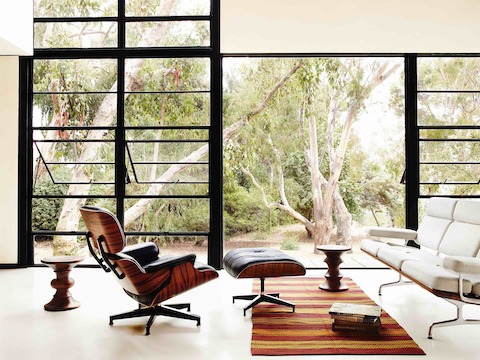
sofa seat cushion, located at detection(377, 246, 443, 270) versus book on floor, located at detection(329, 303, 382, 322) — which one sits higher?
sofa seat cushion, located at detection(377, 246, 443, 270)

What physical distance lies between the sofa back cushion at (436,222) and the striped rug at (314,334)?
85 cm

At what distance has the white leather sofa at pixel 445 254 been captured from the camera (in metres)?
3.39

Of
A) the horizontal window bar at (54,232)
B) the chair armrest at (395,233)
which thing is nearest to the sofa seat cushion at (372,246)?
the chair armrest at (395,233)

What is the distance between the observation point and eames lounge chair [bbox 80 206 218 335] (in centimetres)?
356

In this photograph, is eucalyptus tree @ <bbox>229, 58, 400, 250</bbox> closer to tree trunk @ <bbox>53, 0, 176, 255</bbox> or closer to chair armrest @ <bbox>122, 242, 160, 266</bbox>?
tree trunk @ <bbox>53, 0, 176, 255</bbox>

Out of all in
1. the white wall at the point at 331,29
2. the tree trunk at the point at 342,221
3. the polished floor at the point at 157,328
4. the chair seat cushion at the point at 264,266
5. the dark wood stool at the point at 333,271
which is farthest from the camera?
the tree trunk at the point at 342,221

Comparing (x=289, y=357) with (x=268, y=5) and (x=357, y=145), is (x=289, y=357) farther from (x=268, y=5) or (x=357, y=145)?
(x=357, y=145)

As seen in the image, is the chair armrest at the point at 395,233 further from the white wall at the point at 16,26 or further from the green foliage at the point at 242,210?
the white wall at the point at 16,26

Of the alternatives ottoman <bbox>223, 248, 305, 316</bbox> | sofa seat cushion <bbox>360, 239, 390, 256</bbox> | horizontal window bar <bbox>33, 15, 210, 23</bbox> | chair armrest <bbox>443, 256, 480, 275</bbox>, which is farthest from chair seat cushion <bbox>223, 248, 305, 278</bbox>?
horizontal window bar <bbox>33, 15, 210, 23</bbox>

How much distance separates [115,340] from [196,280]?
0.71 metres

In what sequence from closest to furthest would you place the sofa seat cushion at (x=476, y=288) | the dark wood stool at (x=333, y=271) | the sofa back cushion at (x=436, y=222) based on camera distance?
the sofa seat cushion at (x=476, y=288), the sofa back cushion at (x=436, y=222), the dark wood stool at (x=333, y=271)

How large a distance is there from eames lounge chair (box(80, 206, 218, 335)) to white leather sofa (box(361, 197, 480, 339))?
1589mm

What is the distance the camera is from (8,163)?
6184 mm

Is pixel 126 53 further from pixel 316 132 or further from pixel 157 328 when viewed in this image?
pixel 157 328
